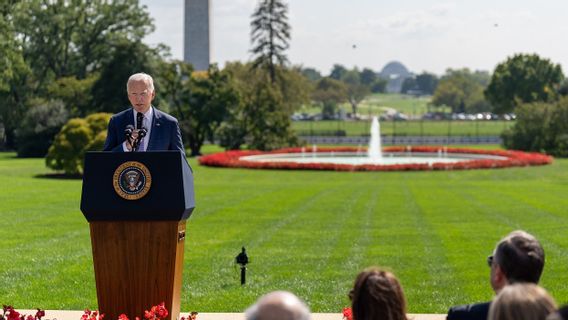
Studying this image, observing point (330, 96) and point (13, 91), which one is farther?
point (330, 96)

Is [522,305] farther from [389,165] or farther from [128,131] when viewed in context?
[389,165]

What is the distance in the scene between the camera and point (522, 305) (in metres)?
3.90

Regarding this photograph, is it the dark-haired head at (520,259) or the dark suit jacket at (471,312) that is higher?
the dark-haired head at (520,259)

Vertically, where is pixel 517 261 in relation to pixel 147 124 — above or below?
below

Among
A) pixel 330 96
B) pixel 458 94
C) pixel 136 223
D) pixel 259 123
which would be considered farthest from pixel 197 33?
pixel 458 94

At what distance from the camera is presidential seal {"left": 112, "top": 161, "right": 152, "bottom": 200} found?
7406 millimetres

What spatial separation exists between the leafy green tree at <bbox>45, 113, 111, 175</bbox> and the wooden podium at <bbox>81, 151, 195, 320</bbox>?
30.9 meters

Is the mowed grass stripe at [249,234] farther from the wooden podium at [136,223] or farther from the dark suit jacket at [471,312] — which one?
the dark suit jacket at [471,312]

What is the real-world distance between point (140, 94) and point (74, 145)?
32.3 metres

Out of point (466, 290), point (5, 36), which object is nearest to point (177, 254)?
point (466, 290)

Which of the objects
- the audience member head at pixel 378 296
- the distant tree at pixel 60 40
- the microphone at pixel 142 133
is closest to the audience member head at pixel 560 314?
the audience member head at pixel 378 296

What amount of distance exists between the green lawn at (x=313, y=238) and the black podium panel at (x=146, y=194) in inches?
133

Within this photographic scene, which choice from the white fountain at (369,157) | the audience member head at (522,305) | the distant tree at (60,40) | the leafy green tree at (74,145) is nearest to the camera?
the audience member head at (522,305)

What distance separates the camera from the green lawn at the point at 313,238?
469 inches
